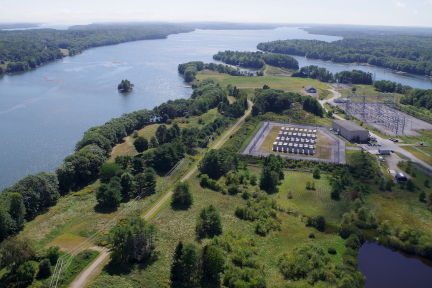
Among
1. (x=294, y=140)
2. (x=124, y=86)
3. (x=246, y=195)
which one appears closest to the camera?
(x=246, y=195)

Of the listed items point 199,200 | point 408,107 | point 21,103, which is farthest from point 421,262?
point 21,103

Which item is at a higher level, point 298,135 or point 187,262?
point 187,262

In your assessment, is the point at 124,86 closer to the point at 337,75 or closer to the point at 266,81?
the point at 266,81

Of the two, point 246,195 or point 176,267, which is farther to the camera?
point 246,195

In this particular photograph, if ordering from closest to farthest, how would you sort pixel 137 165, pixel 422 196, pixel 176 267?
pixel 176 267
pixel 422 196
pixel 137 165

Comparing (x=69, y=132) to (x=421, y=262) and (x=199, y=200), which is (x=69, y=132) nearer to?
(x=199, y=200)

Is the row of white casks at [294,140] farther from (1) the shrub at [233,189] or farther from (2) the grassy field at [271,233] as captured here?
(1) the shrub at [233,189]

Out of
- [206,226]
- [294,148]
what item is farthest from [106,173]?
[294,148]
